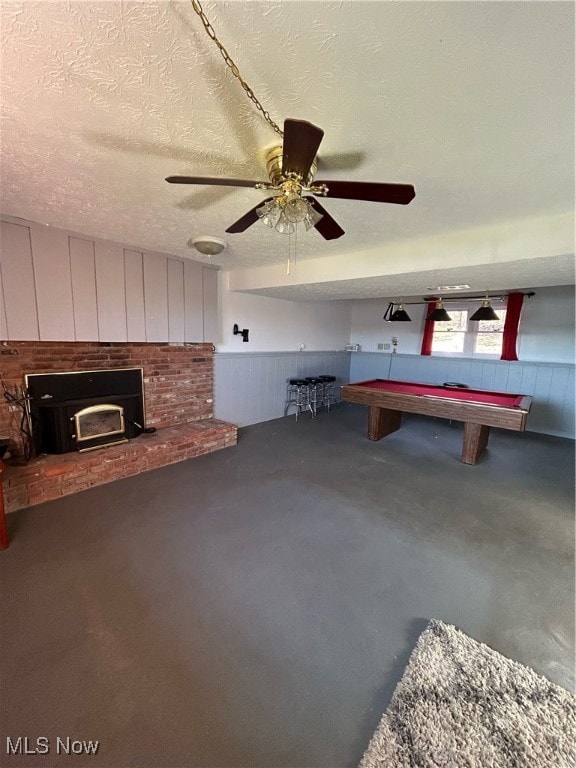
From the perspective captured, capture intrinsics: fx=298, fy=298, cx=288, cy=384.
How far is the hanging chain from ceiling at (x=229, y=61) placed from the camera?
0.87 metres

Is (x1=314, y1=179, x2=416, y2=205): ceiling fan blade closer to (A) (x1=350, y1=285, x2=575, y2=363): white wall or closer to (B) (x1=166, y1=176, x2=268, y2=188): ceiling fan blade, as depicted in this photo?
(B) (x1=166, y1=176, x2=268, y2=188): ceiling fan blade

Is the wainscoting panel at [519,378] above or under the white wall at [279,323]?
under

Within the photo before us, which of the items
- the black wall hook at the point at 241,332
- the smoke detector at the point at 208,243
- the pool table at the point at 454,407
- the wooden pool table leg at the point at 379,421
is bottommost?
the wooden pool table leg at the point at 379,421

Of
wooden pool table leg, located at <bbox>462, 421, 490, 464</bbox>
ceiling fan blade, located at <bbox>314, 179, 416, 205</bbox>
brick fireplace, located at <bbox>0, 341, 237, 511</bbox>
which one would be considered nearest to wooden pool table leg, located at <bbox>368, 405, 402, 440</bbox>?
wooden pool table leg, located at <bbox>462, 421, 490, 464</bbox>

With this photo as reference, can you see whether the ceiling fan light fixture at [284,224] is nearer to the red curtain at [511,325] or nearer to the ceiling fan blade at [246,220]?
the ceiling fan blade at [246,220]

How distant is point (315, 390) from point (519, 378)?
3692mm

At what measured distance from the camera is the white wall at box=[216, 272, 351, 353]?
4641mm

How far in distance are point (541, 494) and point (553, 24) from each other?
363cm

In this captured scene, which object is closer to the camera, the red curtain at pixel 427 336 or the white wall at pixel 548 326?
the white wall at pixel 548 326

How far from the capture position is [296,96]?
1176 millimetres

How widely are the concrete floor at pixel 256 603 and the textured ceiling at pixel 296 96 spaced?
2466 millimetres

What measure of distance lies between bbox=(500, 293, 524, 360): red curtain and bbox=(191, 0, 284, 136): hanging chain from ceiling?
18.5ft

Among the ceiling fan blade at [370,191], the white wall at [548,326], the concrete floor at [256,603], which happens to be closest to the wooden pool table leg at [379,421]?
the concrete floor at [256,603]

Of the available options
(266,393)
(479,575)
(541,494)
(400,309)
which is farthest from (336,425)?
(479,575)
